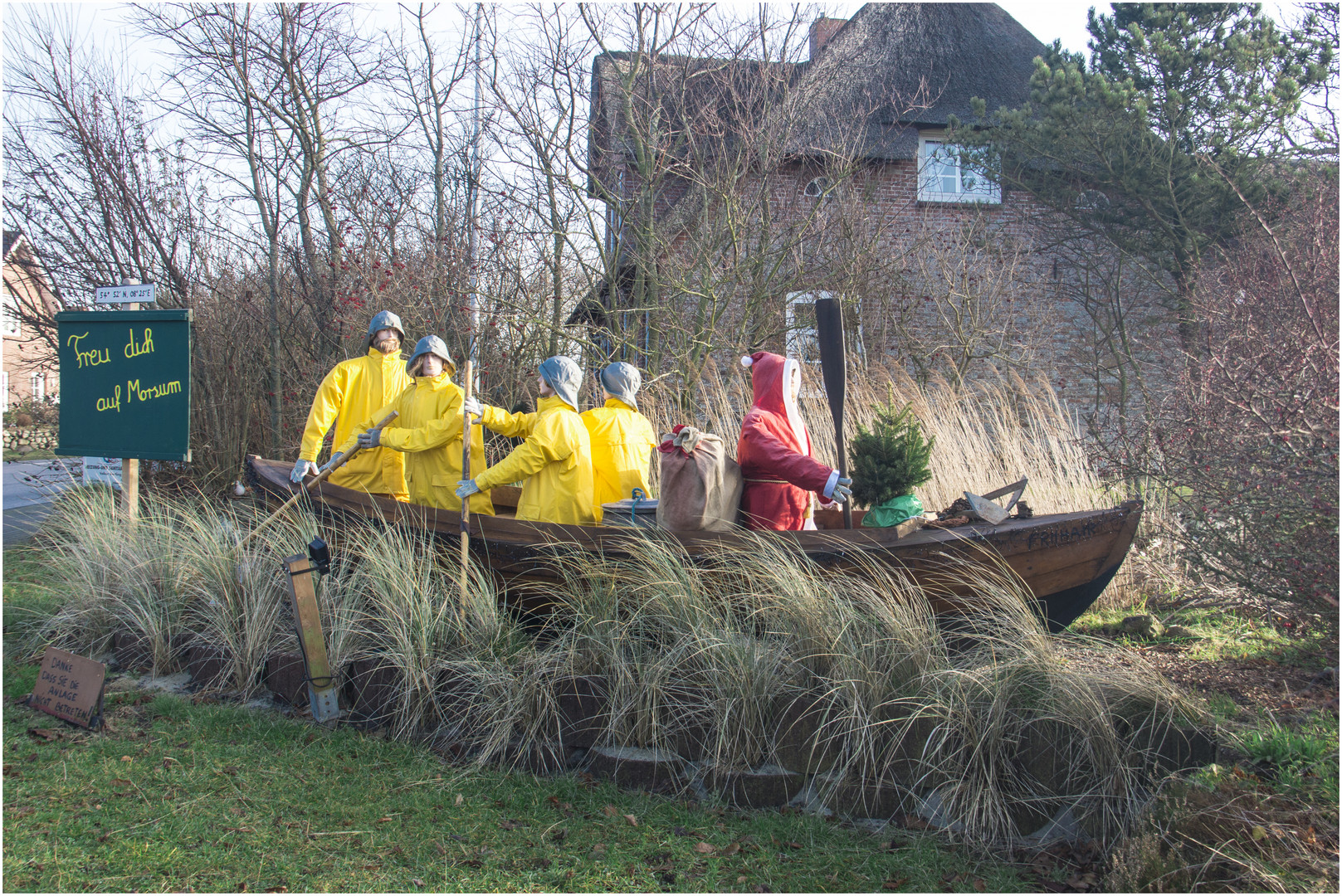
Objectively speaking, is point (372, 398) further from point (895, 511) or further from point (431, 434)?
point (895, 511)

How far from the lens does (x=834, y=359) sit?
16.6 feet

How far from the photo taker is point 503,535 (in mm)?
5066

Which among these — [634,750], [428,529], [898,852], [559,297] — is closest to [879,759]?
[898,852]

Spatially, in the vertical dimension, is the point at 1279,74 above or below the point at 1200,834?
above

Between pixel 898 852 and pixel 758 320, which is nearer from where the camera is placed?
pixel 898 852

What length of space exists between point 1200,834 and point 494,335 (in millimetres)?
7929

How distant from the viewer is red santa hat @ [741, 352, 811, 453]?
5.00 m

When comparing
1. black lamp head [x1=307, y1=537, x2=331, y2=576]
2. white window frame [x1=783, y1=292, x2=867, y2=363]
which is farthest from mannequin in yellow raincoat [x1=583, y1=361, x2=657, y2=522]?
white window frame [x1=783, y1=292, x2=867, y2=363]

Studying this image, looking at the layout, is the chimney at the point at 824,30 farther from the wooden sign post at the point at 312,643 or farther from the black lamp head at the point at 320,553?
the wooden sign post at the point at 312,643

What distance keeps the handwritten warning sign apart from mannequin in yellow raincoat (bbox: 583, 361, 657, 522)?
2.75 m

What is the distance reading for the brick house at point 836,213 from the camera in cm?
956

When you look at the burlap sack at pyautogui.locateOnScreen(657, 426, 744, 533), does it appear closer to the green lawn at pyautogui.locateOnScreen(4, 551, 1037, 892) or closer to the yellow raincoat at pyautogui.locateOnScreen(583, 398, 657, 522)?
the yellow raincoat at pyautogui.locateOnScreen(583, 398, 657, 522)

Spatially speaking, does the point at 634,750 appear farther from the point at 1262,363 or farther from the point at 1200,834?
the point at 1262,363

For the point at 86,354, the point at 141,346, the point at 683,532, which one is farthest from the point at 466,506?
the point at 86,354
